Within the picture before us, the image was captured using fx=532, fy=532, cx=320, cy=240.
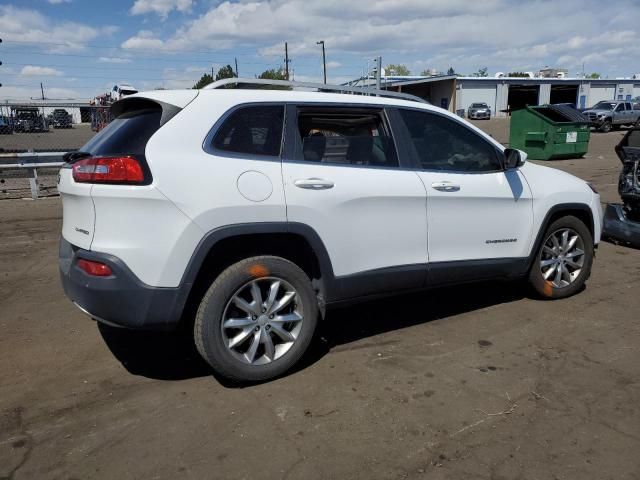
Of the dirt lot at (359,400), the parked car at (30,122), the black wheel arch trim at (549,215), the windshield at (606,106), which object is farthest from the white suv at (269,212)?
the windshield at (606,106)

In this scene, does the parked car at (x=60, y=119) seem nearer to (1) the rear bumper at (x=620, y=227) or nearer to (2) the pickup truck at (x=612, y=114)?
(2) the pickup truck at (x=612, y=114)

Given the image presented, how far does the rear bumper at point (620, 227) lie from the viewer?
666 cm

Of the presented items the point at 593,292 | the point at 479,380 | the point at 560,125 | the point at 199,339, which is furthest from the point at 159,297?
the point at 560,125

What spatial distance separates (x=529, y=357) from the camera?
3789 mm

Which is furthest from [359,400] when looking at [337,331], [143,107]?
[143,107]

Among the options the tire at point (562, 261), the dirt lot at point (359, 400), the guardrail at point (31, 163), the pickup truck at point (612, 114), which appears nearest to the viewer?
the dirt lot at point (359, 400)

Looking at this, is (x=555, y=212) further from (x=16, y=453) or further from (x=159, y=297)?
(x=16, y=453)

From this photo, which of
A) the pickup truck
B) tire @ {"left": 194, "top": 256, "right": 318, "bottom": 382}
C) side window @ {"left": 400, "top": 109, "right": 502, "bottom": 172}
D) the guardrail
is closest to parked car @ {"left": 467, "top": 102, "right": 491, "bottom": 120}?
the pickup truck

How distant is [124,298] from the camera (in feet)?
9.88

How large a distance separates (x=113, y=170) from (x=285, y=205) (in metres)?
1.02

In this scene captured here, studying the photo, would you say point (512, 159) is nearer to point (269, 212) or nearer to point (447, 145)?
Result: point (447, 145)

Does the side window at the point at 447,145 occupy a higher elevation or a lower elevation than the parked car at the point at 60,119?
lower

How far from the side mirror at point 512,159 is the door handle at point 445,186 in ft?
1.95

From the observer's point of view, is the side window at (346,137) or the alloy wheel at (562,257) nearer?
the side window at (346,137)
